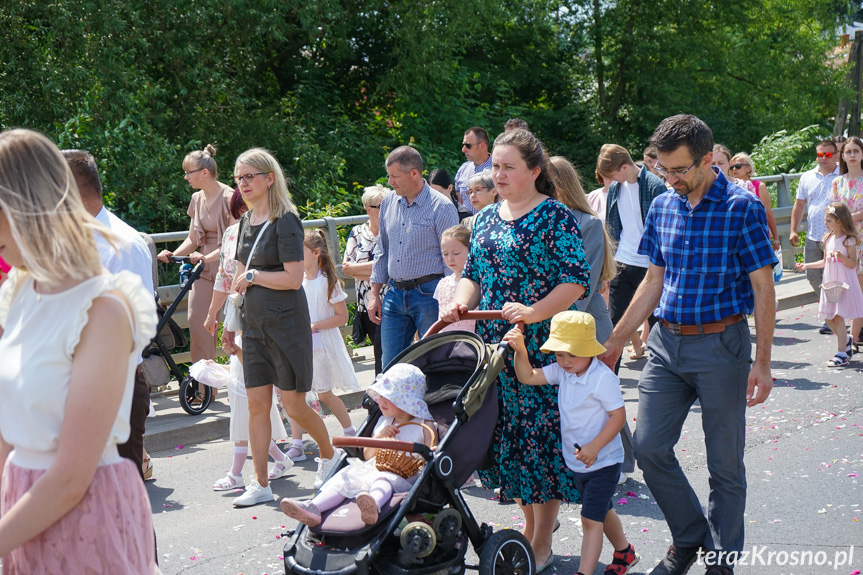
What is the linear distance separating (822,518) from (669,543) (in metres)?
0.99

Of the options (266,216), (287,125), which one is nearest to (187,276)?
(266,216)

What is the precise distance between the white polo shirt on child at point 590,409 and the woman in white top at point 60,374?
2.52 m

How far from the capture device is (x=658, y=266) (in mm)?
4812

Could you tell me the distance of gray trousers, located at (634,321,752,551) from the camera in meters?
4.50

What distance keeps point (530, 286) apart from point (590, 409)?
2.21 ft

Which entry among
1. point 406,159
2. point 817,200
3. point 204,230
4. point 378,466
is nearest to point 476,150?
point 406,159

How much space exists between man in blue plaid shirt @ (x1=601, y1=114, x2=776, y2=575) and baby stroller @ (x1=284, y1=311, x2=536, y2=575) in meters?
0.76

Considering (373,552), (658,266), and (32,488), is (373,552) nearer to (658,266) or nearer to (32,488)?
(32,488)

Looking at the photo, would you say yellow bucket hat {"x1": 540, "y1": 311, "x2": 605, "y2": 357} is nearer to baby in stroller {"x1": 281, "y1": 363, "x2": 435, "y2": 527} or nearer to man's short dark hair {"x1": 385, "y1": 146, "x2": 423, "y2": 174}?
baby in stroller {"x1": 281, "y1": 363, "x2": 435, "y2": 527}

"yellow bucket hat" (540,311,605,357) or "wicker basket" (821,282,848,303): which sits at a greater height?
"yellow bucket hat" (540,311,605,357)

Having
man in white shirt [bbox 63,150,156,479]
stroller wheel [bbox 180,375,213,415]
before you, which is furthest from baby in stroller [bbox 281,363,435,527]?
stroller wheel [bbox 180,375,213,415]

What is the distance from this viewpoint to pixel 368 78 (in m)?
21.9

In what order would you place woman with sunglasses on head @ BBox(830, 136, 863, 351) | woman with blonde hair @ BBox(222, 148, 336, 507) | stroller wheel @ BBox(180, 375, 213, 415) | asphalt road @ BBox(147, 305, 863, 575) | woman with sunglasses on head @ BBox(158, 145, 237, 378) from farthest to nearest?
woman with sunglasses on head @ BBox(830, 136, 863, 351)
woman with sunglasses on head @ BBox(158, 145, 237, 378)
stroller wheel @ BBox(180, 375, 213, 415)
woman with blonde hair @ BBox(222, 148, 336, 507)
asphalt road @ BBox(147, 305, 863, 575)

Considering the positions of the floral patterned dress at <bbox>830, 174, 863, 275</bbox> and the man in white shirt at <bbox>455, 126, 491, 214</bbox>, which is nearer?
the man in white shirt at <bbox>455, 126, 491, 214</bbox>
